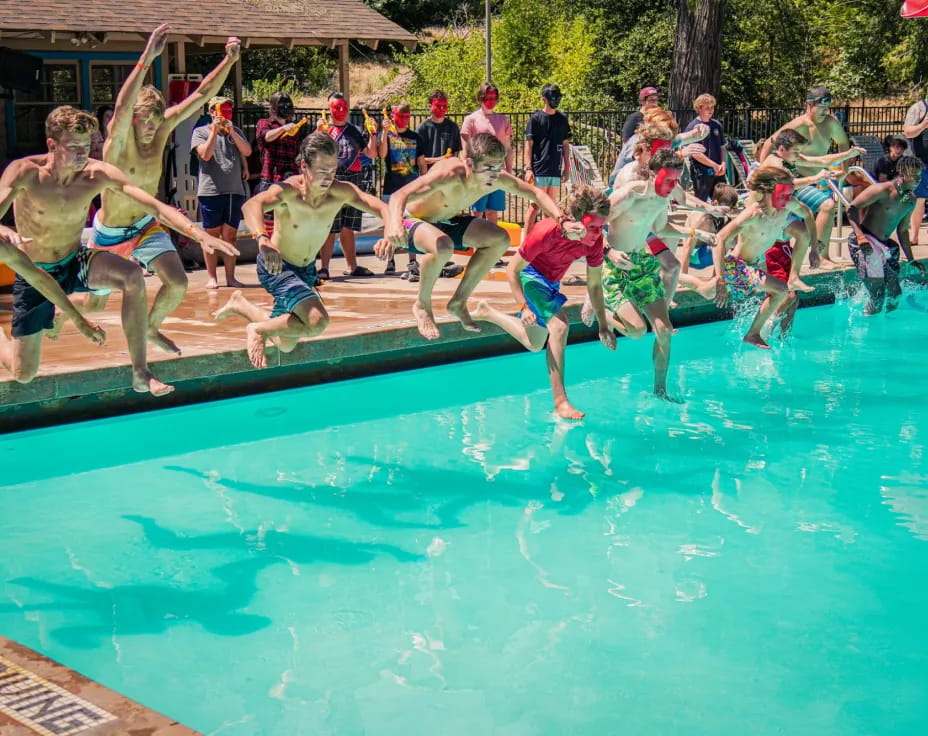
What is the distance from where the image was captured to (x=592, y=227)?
8680 millimetres

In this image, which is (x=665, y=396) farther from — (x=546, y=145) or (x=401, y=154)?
(x=401, y=154)

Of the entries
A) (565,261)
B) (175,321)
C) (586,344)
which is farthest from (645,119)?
(175,321)

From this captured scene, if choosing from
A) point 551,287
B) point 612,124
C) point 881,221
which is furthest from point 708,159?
point 612,124

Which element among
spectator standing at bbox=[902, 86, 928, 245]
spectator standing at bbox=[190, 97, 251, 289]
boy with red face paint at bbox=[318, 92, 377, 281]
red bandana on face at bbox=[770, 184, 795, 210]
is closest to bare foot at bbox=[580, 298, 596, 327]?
red bandana on face at bbox=[770, 184, 795, 210]

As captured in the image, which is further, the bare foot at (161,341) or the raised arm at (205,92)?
the bare foot at (161,341)

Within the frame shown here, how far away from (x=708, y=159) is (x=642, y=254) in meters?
4.76

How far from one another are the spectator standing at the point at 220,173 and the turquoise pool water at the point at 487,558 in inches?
124

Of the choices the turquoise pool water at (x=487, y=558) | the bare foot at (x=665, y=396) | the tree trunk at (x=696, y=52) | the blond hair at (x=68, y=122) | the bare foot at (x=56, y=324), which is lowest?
the turquoise pool water at (x=487, y=558)

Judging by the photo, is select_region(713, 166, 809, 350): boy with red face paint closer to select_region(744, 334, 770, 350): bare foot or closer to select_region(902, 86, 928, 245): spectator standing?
select_region(744, 334, 770, 350): bare foot

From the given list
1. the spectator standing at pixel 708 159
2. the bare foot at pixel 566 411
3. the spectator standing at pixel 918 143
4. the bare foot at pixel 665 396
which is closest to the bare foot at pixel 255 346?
the bare foot at pixel 566 411

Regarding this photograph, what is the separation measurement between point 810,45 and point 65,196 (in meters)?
33.0

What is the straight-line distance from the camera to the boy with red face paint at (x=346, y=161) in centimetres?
1282

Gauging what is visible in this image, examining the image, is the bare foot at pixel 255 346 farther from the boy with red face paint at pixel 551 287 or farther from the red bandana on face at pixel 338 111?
the red bandana on face at pixel 338 111

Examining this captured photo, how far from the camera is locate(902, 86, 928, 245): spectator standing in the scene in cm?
1573
